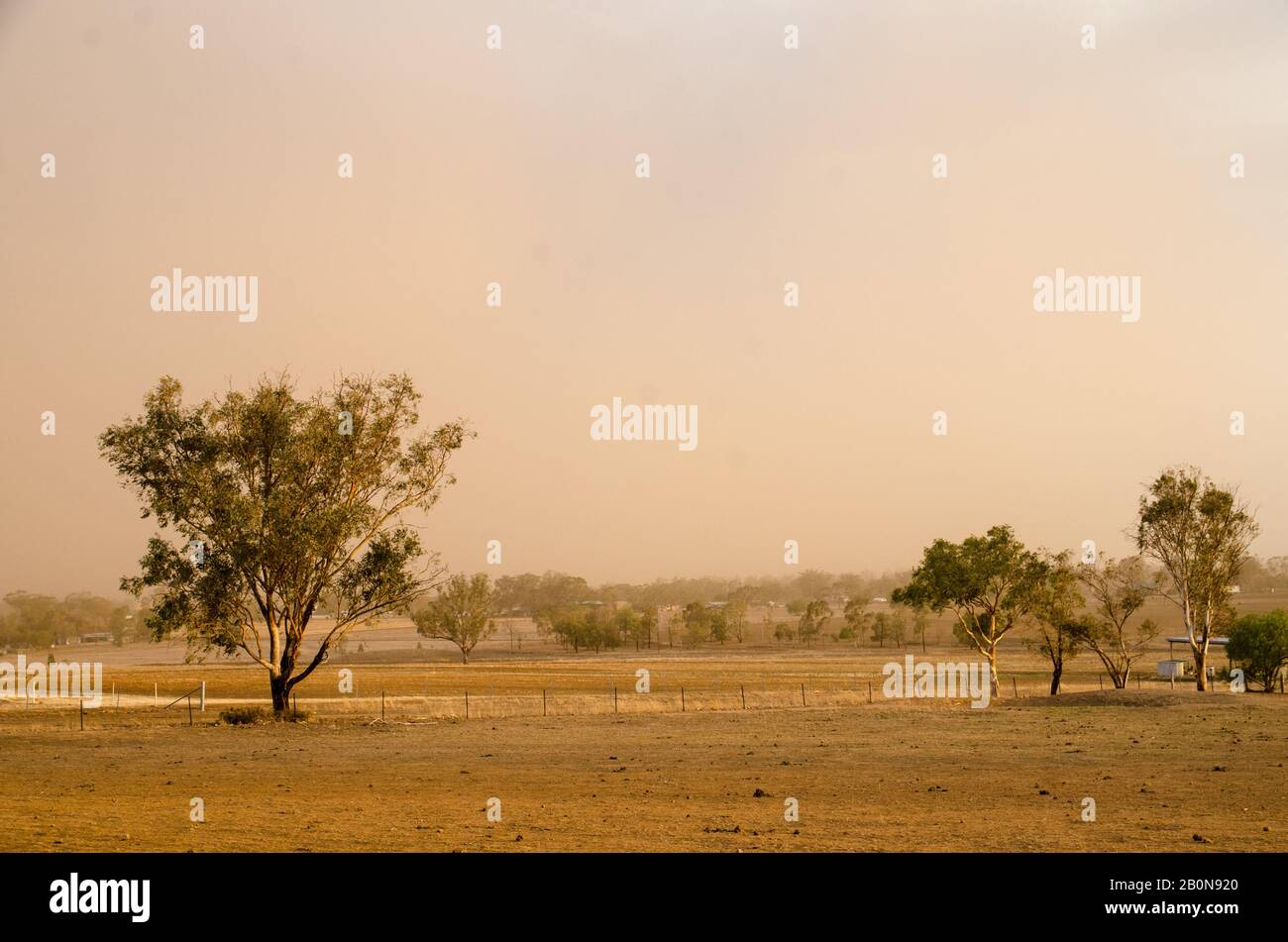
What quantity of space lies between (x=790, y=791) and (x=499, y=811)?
6.62 meters

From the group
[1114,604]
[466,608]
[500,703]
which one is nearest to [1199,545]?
[1114,604]

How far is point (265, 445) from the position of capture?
43.8 metres

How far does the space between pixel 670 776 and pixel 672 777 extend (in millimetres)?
195

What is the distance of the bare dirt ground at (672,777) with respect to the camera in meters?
16.5

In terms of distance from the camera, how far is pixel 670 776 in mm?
24781

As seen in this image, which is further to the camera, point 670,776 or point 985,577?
point 985,577

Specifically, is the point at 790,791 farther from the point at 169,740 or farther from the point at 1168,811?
the point at 169,740

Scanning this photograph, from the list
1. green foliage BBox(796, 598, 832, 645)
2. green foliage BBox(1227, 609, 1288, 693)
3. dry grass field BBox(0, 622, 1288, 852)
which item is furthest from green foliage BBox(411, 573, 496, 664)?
green foliage BBox(1227, 609, 1288, 693)

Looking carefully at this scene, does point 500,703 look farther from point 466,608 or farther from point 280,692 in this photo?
point 466,608

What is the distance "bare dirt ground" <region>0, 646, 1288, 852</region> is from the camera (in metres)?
16.5

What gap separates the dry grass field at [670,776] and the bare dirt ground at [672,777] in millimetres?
113

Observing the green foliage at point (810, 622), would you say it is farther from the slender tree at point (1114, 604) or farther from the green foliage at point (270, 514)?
the green foliage at point (270, 514)

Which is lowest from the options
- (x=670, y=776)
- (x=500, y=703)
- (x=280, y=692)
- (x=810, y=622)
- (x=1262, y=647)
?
(x=810, y=622)
